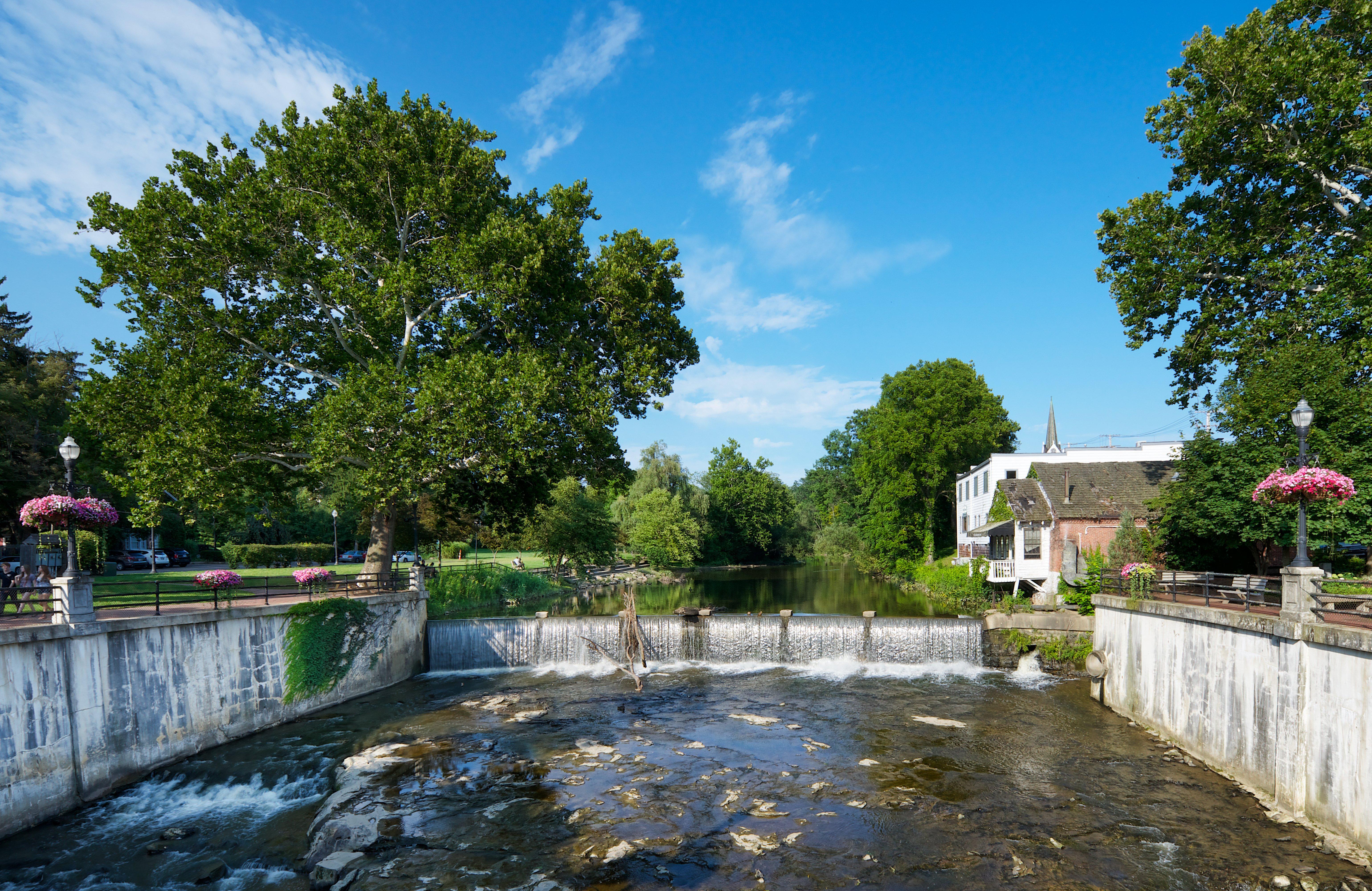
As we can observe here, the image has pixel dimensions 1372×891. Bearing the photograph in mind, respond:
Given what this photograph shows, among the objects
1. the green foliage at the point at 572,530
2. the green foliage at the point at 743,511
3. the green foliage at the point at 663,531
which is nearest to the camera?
the green foliage at the point at 572,530

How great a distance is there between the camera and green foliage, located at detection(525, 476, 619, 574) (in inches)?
1937

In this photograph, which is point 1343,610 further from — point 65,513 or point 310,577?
point 310,577

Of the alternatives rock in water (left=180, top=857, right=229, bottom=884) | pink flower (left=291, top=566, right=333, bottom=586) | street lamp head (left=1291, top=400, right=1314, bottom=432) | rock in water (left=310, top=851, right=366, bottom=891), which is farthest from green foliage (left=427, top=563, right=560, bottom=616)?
street lamp head (left=1291, top=400, right=1314, bottom=432)

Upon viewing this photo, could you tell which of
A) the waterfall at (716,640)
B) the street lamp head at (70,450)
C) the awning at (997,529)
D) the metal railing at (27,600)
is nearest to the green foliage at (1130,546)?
the awning at (997,529)

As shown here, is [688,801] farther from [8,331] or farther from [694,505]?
[694,505]

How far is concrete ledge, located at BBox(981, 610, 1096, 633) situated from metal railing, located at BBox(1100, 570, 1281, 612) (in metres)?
1.88

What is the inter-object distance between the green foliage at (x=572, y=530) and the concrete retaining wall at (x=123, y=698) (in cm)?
3008

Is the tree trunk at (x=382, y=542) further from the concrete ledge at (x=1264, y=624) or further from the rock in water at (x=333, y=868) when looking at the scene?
the concrete ledge at (x=1264, y=624)

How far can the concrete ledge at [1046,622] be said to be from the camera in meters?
23.0

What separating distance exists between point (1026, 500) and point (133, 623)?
32.8m

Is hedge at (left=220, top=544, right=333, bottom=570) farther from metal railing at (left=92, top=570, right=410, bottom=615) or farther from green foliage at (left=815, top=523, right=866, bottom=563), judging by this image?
green foliage at (left=815, top=523, right=866, bottom=563)

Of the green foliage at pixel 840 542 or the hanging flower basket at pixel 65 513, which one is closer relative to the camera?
the hanging flower basket at pixel 65 513

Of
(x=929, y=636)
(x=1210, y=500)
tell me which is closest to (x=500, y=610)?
(x=929, y=636)

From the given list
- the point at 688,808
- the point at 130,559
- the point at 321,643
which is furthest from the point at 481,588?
the point at 688,808
